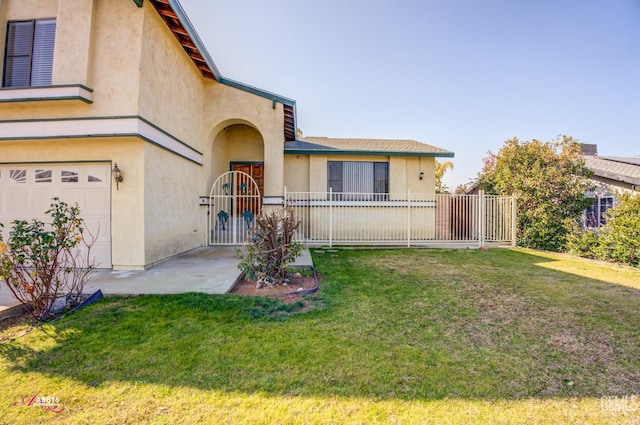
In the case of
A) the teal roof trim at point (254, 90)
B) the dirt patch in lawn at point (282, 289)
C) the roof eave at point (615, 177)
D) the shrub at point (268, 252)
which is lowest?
the dirt patch in lawn at point (282, 289)

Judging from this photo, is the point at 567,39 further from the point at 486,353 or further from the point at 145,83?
the point at 145,83

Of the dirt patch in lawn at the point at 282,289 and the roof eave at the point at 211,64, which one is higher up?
the roof eave at the point at 211,64

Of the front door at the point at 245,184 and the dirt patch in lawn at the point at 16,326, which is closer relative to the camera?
the dirt patch in lawn at the point at 16,326

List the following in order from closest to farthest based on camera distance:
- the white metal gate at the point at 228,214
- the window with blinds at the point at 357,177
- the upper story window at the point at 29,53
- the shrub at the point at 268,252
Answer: the shrub at the point at 268,252 → the upper story window at the point at 29,53 → the white metal gate at the point at 228,214 → the window with blinds at the point at 357,177

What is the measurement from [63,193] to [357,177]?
1039cm

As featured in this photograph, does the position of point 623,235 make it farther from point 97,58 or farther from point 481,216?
point 97,58

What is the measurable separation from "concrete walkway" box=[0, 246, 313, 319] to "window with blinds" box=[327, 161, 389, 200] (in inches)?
242

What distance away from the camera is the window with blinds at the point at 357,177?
1355 cm

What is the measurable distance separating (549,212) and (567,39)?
636 cm

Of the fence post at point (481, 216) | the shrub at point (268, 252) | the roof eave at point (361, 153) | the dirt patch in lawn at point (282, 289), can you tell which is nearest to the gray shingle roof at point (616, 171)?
the fence post at point (481, 216)

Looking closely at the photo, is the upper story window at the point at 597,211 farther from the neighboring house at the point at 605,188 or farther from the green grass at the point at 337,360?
the green grass at the point at 337,360

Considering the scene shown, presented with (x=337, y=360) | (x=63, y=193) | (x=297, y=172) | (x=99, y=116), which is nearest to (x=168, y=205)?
(x=63, y=193)

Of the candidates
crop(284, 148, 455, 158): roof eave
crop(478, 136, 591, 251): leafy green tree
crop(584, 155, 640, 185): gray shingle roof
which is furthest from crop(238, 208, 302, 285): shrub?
crop(584, 155, 640, 185): gray shingle roof

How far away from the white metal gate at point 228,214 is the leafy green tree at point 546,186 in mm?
10440
